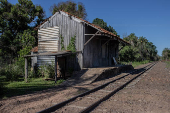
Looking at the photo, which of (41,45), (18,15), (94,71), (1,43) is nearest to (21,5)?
(18,15)

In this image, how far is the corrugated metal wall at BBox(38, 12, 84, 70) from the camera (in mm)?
13188

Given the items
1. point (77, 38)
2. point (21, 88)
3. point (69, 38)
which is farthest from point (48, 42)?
point (21, 88)

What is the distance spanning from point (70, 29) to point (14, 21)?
13311 mm

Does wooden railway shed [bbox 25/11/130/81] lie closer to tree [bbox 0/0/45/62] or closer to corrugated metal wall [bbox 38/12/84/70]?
corrugated metal wall [bbox 38/12/84/70]

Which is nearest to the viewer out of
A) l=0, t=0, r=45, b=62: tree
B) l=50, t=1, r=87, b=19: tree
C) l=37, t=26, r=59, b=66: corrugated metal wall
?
l=37, t=26, r=59, b=66: corrugated metal wall

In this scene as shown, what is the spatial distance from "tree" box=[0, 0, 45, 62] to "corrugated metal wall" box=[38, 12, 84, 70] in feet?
34.0

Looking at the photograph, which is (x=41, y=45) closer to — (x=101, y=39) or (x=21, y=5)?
(x=101, y=39)

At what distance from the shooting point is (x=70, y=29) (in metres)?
13.7

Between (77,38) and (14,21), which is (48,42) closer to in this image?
(77,38)

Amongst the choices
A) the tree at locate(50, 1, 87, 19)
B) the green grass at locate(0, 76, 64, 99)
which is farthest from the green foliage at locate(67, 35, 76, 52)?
the tree at locate(50, 1, 87, 19)

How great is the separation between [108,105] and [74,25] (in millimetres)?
9390

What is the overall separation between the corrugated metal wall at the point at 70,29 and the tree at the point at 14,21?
408 inches

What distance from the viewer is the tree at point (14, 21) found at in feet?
73.7

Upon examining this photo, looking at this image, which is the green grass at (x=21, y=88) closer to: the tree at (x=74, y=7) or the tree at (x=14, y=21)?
the tree at (x=14, y=21)
